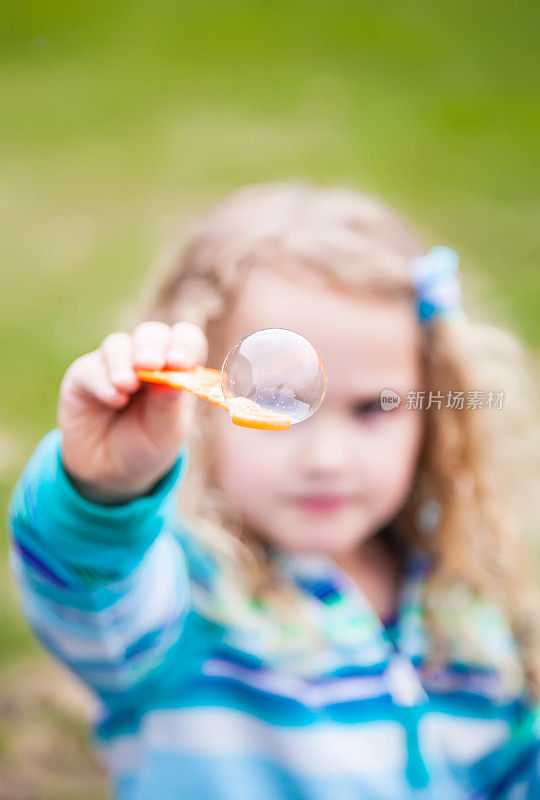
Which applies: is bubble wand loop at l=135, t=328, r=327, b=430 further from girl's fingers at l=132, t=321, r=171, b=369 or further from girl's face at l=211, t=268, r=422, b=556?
girl's face at l=211, t=268, r=422, b=556

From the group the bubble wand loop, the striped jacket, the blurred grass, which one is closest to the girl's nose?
the striped jacket

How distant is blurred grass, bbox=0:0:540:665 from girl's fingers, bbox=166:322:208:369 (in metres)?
1.39

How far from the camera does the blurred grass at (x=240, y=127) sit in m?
2.22

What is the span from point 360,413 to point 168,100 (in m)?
1.78

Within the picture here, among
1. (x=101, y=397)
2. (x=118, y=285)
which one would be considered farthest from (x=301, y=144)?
(x=101, y=397)

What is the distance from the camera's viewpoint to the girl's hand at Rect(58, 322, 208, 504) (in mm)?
676

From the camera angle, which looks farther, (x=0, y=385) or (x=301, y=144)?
(x=301, y=144)

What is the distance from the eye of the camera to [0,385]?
1.94m

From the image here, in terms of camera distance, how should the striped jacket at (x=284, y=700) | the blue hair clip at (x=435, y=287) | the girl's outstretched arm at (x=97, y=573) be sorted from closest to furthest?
the girl's outstretched arm at (x=97, y=573) → the striped jacket at (x=284, y=700) → the blue hair clip at (x=435, y=287)

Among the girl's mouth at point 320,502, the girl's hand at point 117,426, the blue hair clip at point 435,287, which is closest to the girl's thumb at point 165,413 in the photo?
the girl's hand at point 117,426

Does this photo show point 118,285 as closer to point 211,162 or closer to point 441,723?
point 211,162

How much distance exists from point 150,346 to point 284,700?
47 centimetres

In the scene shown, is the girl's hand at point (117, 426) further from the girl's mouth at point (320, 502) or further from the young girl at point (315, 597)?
the girl's mouth at point (320, 502)

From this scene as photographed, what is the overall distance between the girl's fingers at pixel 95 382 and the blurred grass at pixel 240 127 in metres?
1.35
